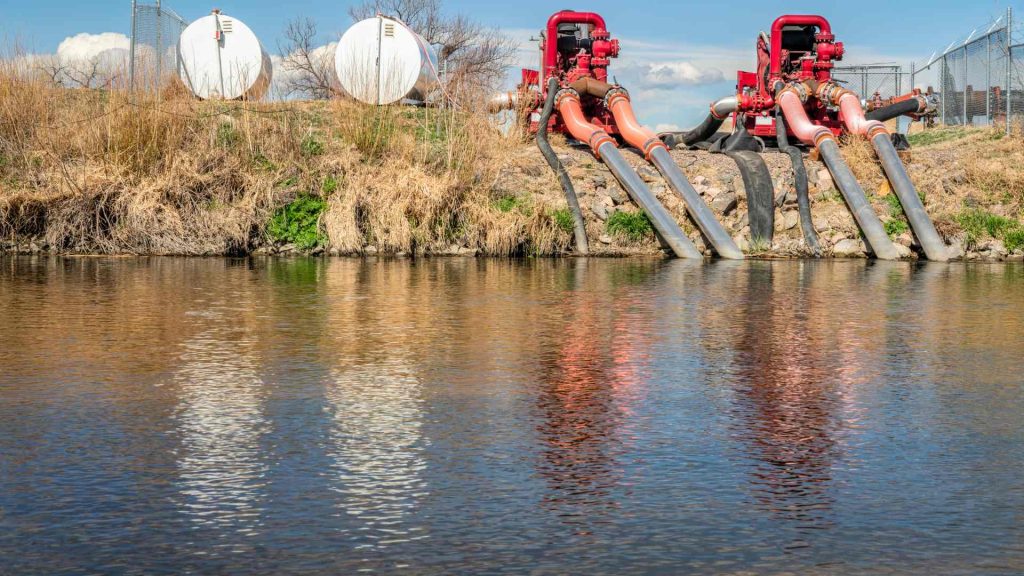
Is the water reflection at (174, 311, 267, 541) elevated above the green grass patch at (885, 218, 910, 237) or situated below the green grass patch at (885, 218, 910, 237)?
below

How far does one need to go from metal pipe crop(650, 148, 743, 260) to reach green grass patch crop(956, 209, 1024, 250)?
184 inches

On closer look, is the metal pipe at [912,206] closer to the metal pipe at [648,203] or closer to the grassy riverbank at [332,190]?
the grassy riverbank at [332,190]

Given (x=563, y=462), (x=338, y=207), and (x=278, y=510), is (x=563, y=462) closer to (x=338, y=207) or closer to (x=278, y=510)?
(x=278, y=510)

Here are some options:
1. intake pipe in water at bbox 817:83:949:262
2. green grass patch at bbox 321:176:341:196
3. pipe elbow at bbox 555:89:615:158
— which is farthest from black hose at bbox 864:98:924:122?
green grass patch at bbox 321:176:341:196

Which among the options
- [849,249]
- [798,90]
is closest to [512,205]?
[849,249]

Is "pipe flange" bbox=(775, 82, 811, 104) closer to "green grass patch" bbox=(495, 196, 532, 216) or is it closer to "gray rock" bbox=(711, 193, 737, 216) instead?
"gray rock" bbox=(711, 193, 737, 216)

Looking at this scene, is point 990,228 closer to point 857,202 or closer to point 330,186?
point 857,202

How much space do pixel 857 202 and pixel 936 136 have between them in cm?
1271

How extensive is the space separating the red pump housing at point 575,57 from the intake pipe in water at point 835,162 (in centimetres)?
411

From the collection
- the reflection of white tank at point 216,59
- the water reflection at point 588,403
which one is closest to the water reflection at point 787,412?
the water reflection at point 588,403

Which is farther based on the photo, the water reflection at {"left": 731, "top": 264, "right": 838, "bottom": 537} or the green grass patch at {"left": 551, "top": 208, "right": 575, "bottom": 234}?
the green grass patch at {"left": 551, "top": 208, "right": 575, "bottom": 234}

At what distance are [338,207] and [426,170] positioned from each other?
2.16 m

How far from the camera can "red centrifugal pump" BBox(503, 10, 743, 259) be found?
2462 centimetres

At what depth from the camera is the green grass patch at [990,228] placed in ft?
82.9
